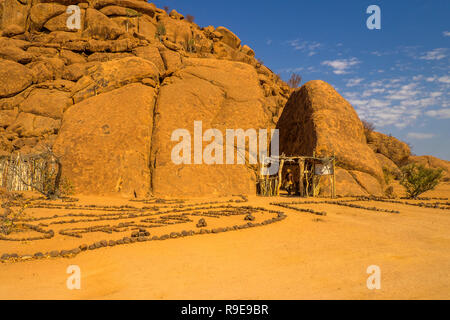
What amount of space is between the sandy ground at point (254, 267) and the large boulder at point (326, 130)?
27.9 feet

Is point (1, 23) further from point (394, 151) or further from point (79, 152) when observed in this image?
point (394, 151)

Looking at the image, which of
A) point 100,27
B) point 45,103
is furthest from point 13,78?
point 100,27

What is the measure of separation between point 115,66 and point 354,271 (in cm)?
1571

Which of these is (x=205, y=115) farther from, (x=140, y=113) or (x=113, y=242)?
(x=113, y=242)

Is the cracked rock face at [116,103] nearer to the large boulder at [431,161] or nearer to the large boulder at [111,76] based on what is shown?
the large boulder at [111,76]

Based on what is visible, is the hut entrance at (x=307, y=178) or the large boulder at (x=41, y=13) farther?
the large boulder at (x=41, y=13)

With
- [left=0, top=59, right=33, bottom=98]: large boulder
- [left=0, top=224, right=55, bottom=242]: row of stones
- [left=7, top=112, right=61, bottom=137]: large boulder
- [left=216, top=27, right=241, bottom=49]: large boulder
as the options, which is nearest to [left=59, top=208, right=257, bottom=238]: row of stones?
[left=0, top=224, right=55, bottom=242]: row of stones

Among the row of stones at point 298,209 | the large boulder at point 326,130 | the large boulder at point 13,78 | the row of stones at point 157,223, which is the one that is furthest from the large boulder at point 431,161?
the large boulder at point 13,78

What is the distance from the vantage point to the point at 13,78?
61.9ft

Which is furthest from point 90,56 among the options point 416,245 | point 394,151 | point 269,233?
point 394,151

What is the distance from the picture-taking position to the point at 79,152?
42.5 feet

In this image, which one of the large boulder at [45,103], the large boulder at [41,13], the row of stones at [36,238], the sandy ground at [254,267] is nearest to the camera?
the sandy ground at [254,267]

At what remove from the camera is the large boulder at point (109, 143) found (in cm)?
1246

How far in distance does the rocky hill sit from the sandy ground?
7.29 meters
